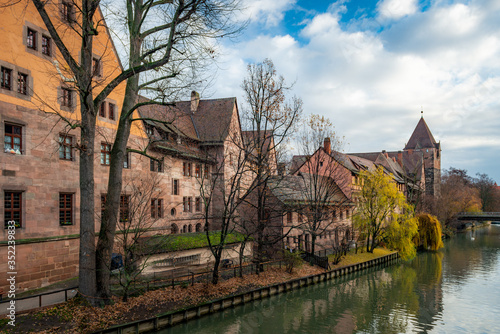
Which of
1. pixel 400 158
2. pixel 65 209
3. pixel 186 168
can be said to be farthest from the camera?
pixel 400 158

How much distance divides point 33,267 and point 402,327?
19255 mm

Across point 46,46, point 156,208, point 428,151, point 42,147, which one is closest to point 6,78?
point 46,46

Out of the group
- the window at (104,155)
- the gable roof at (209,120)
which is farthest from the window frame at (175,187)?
the window at (104,155)

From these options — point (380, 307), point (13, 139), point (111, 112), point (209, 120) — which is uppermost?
point (209, 120)

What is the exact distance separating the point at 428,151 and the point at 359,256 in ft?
202

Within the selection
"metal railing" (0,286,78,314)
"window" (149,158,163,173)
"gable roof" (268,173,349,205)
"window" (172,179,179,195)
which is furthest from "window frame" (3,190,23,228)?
"gable roof" (268,173,349,205)

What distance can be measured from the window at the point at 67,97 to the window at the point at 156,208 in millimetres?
8374

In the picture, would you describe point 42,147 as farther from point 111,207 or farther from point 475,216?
point 475,216

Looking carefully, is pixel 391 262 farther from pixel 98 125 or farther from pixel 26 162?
pixel 26 162

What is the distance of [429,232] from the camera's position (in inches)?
1829

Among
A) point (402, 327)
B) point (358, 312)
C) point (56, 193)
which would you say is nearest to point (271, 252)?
point (358, 312)

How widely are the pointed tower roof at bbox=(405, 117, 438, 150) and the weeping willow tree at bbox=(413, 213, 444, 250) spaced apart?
48.1 metres

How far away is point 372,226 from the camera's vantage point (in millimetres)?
39031

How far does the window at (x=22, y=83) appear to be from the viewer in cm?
1802
